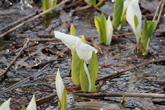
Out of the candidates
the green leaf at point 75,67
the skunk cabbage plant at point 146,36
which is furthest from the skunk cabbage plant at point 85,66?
the skunk cabbage plant at point 146,36

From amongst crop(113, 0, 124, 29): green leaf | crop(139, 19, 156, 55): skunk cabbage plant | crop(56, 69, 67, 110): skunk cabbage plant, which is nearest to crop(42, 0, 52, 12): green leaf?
crop(113, 0, 124, 29): green leaf

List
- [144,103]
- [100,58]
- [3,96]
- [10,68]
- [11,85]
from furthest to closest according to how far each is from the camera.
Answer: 1. [100,58]
2. [10,68]
3. [11,85]
4. [3,96]
5. [144,103]

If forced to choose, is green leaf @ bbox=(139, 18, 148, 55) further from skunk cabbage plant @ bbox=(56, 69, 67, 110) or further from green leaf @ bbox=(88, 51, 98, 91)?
skunk cabbage plant @ bbox=(56, 69, 67, 110)

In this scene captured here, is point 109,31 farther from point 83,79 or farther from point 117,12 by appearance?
point 83,79

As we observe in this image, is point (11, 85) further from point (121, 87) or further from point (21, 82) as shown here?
point (121, 87)

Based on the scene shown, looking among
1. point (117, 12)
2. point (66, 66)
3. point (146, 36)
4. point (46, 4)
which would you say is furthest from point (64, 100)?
point (46, 4)

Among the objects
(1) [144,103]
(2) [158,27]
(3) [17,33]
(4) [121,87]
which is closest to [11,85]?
(4) [121,87]
